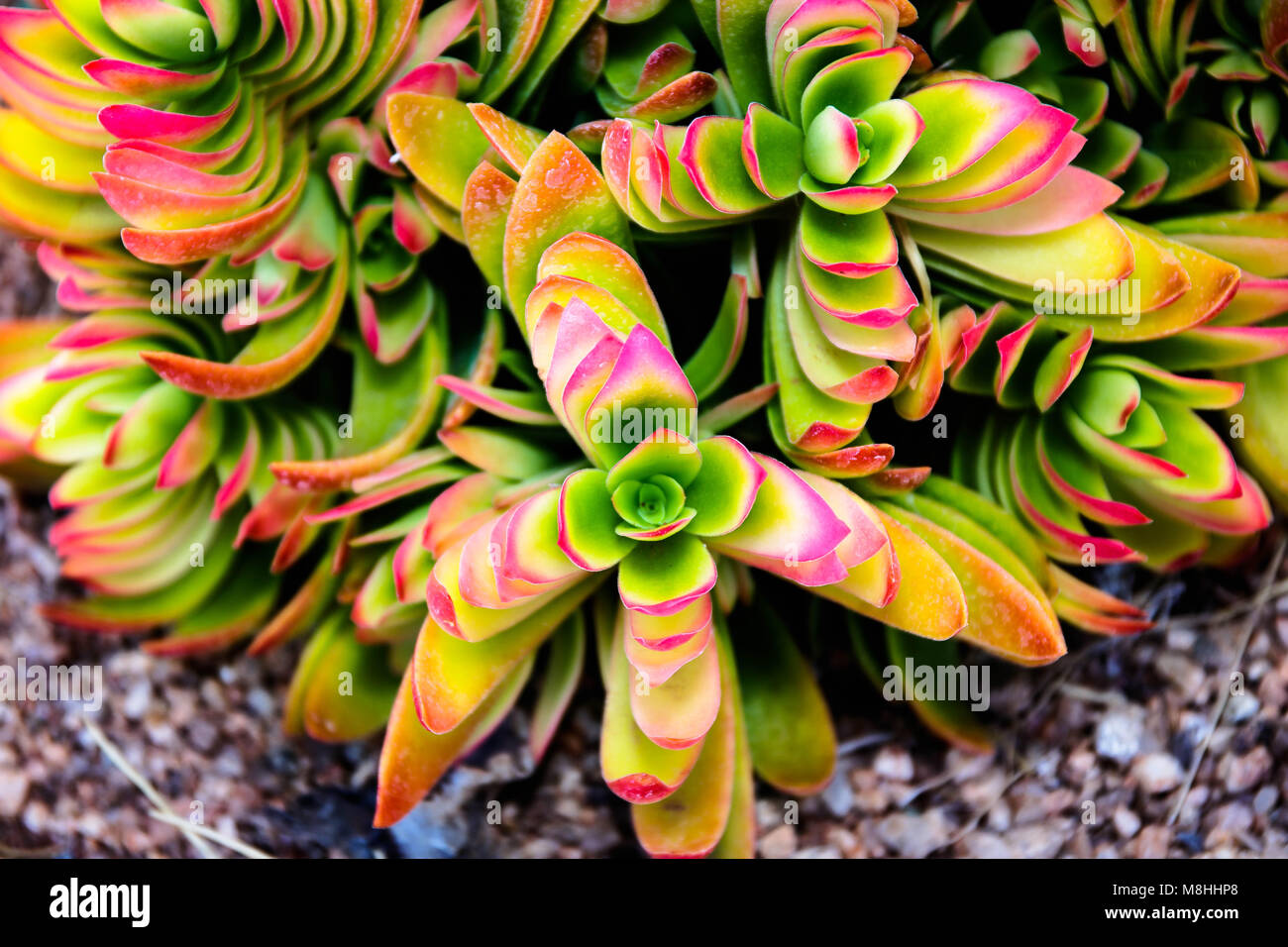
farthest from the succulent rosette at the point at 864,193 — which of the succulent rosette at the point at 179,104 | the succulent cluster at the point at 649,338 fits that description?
the succulent rosette at the point at 179,104

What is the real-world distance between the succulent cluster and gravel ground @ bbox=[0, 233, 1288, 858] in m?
0.07

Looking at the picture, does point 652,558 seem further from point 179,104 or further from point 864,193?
point 179,104

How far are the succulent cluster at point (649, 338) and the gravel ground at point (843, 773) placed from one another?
71mm

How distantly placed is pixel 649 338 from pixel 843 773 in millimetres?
618

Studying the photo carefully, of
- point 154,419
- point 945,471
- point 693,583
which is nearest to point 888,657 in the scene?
point 945,471

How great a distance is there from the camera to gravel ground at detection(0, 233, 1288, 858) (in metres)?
1.16

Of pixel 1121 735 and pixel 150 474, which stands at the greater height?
pixel 150 474

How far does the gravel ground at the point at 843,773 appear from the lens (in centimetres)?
116

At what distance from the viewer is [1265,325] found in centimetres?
107

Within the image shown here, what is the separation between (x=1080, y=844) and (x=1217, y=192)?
71 cm

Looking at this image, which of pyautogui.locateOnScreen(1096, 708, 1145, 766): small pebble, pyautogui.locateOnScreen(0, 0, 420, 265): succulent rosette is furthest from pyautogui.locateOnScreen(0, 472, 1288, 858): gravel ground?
pyautogui.locateOnScreen(0, 0, 420, 265): succulent rosette

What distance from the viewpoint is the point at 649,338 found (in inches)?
32.8

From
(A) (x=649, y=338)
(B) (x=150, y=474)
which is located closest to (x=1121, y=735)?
(A) (x=649, y=338)

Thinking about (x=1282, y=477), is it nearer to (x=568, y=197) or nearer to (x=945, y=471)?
(x=945, y=471)
